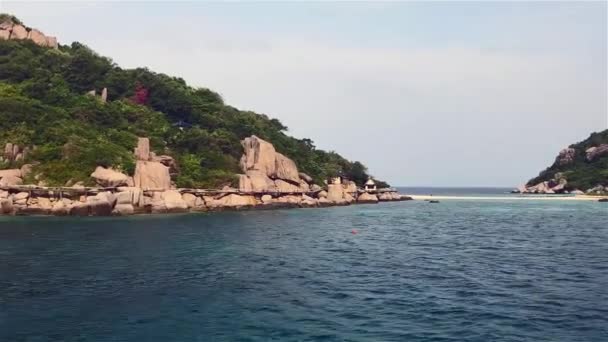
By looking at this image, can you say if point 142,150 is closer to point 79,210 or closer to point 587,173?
point 79,210

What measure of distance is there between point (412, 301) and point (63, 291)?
56.7ft

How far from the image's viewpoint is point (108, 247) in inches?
1559

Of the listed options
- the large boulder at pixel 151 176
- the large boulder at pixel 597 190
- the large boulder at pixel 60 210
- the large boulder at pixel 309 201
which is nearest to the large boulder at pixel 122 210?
the large boulder at pixel 151 176

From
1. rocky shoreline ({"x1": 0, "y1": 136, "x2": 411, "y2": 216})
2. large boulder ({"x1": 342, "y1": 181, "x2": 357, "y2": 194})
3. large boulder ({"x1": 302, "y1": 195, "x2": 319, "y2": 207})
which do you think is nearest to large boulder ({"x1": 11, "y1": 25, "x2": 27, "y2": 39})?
rocky shoreline ({"x1": 0, "y1": 136, "x2": 411, "y2": 216})

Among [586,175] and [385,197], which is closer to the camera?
[385,197]

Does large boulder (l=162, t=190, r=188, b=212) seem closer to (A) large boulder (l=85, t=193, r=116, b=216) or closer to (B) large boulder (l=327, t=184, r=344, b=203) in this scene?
(A) large boulder (l=85, t=193, r=116, b=216)

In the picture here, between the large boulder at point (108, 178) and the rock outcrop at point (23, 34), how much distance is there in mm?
77585

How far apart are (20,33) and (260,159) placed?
272 feet

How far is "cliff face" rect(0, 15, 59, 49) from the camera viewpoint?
130500 millimetres

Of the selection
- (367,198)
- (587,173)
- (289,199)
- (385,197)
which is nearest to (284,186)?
(289,199)

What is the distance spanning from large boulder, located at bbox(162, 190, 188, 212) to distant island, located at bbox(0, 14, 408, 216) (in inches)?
6.9

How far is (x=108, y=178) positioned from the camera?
2872 inches

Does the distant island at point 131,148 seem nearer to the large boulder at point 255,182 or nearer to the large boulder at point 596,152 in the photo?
the large boulder at point 255,182

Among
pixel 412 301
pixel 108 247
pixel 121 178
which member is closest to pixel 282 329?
pixel 412 301
